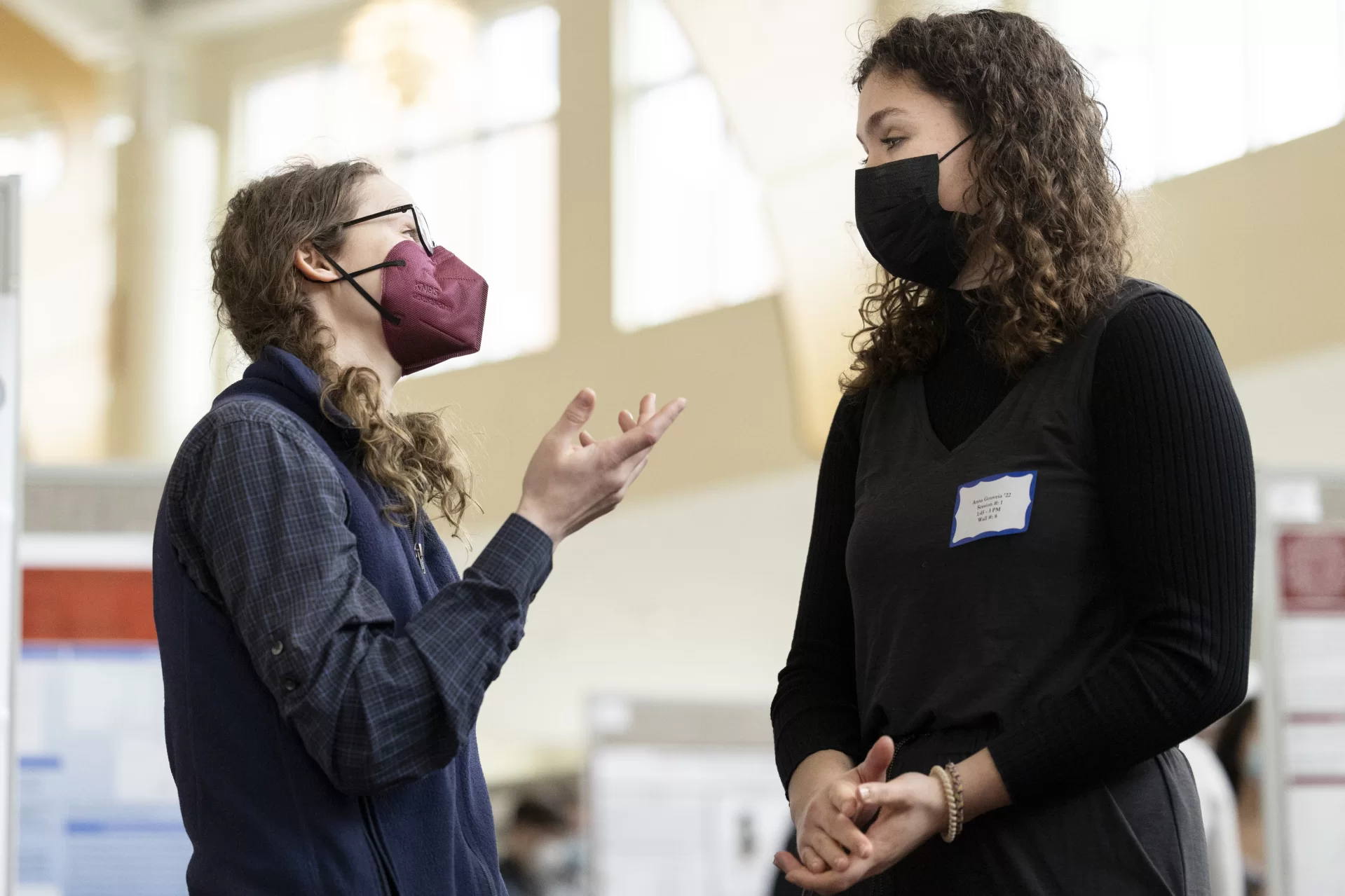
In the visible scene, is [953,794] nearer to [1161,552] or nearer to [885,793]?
[885,793]

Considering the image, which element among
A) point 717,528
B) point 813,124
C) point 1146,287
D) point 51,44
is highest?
point 51,44

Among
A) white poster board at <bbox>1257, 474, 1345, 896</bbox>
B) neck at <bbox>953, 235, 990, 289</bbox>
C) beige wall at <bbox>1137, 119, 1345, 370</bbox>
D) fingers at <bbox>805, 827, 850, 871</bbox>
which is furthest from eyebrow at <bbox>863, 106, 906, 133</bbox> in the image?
beige wall at <bbox>1137, 119, 1345, 370</bbox>

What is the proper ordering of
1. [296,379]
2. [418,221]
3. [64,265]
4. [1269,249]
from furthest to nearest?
1. [64,265]
2. [1269,249]
3. [418,221]
4. [296,379]

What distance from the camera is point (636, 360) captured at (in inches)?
412

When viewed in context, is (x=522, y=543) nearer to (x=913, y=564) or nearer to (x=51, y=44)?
(x=913, y=564)

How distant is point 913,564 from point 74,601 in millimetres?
2775

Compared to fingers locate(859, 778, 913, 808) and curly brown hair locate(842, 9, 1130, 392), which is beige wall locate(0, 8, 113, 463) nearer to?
curly brown hair locate(842, 9, 1130, 392)

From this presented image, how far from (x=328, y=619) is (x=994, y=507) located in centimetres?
65

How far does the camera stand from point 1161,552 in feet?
4.65

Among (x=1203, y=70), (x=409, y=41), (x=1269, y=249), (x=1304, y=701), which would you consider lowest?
(x=1304, y=701)

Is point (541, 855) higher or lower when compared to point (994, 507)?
lower

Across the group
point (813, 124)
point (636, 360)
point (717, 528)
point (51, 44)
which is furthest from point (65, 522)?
point (51, 44)

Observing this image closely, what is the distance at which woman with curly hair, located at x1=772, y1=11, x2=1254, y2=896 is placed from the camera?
1.42 m

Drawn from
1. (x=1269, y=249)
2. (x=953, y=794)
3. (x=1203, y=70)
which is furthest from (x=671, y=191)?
(x=953, y=794)
